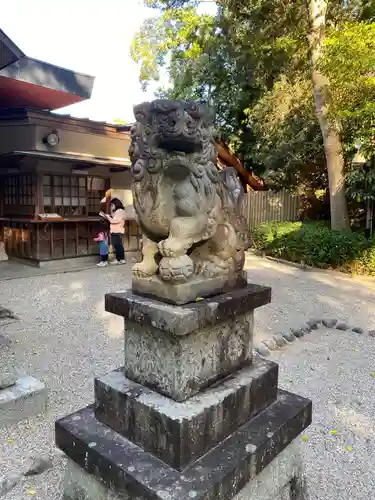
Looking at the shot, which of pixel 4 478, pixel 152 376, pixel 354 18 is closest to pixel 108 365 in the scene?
pixel 4 478

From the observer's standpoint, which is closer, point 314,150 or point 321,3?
point 321,3

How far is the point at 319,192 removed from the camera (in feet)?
41.2

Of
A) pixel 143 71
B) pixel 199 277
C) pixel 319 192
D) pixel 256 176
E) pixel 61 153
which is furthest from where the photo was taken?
pixel 143 71

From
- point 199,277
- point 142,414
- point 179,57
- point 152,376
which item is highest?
point 179,57

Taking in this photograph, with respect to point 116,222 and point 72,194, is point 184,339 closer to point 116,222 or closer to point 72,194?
point 116,222

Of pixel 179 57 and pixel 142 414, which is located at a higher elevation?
pixel 179 57

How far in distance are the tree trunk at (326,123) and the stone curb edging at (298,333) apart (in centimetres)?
494

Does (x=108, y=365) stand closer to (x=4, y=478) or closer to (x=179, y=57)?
(x=4, y=478)

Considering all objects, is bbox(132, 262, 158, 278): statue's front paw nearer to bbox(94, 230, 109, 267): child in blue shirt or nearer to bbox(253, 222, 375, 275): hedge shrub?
bbox(94, 230, 109, 267): child in blue shirt

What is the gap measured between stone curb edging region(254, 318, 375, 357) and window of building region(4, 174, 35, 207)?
6861mm

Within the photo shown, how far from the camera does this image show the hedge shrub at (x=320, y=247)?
8953 millimetres

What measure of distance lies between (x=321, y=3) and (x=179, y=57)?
7.51m

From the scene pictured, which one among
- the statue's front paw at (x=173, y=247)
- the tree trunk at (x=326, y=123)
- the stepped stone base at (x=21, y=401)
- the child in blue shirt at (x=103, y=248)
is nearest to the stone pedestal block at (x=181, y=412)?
the statue's front paw at (x=173, y=247)

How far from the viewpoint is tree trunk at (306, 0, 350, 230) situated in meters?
A: 9.27
